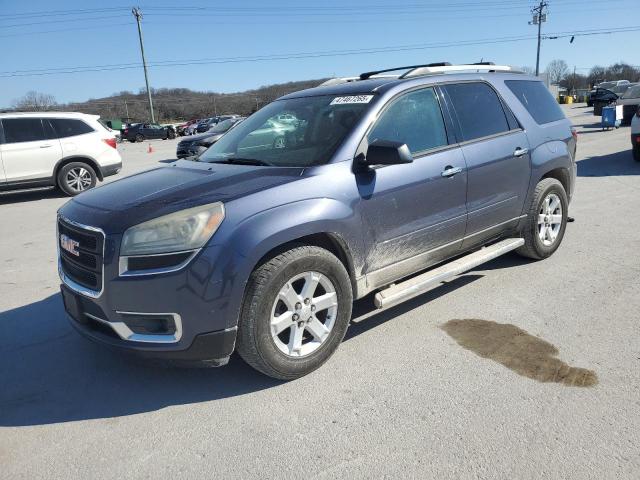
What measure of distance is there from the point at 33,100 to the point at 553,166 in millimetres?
73118

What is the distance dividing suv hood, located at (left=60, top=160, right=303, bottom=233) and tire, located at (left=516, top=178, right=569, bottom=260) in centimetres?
263

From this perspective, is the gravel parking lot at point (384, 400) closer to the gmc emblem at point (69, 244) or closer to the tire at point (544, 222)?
the tire at point (544, 222)

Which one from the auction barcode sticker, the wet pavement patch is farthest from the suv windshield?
the wet pavement patch

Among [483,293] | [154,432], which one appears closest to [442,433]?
[154,432]

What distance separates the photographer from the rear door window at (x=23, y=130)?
34.3 feet

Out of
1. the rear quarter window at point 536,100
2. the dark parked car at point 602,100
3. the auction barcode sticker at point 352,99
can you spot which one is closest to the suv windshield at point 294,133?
the auction barcode sticker at point 352,99

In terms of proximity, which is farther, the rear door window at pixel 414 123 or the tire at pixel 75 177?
the tire at pixel 75 177

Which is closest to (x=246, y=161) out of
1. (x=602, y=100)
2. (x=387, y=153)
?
(x=387, y=153)

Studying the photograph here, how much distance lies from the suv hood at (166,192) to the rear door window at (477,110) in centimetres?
162

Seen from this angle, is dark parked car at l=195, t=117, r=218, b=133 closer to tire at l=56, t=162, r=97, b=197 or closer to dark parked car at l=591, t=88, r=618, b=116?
dark parked car at l=591, t=88, r=618, b=116

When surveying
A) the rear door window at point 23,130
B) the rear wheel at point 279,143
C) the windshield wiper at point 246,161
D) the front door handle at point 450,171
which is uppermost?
the rear door window at point 23,130

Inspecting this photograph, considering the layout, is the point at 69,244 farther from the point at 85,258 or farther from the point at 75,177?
the point at 75,177

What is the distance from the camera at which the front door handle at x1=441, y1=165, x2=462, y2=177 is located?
3.83m

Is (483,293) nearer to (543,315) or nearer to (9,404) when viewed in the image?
(543,315)
